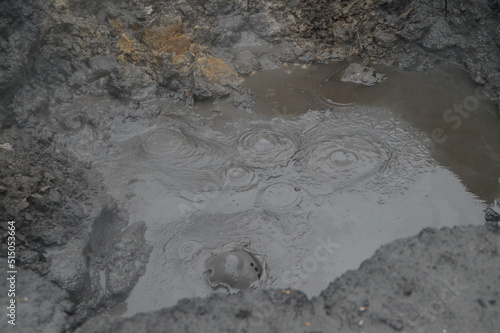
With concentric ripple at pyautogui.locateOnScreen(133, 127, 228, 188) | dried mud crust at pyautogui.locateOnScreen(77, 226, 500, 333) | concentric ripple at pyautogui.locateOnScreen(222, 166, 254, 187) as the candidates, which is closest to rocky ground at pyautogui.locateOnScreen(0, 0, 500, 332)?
dried mud crust at pyautogui.locateOnScreen(77, 226, 500, 333)

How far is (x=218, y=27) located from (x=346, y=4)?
5.07 feet

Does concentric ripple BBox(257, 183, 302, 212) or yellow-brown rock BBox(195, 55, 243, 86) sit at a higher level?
yellow-brown rock BBox(195, 55, 243, 86)

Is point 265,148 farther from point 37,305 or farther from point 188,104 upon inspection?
point 37,305

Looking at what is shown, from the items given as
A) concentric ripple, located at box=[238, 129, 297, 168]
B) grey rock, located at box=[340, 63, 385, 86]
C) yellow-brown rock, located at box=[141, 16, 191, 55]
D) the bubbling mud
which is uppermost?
yellow-brown rock, located at box=[141, 16, 191, 55]

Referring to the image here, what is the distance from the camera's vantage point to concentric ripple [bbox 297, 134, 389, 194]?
4.30 metres

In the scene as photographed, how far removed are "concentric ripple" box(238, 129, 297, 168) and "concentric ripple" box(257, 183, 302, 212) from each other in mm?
276

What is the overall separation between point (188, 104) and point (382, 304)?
121 inches

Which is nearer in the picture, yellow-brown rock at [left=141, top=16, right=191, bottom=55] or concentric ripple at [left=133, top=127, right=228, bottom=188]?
→ concentric ripple at [left=133, top=127, right=228, bottom=188]

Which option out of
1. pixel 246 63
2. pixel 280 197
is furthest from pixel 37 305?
pixel 246 63

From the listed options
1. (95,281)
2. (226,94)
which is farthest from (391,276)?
(226,94)

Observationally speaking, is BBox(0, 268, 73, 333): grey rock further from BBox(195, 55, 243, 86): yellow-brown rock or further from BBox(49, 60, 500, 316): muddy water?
BBox(195, 55, 243, 86): yellow-brown rock

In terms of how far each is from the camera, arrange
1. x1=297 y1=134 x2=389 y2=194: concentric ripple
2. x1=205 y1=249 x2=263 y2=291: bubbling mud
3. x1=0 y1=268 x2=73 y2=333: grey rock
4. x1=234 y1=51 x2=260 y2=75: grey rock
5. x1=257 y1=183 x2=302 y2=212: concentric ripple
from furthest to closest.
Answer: x1=234 y1=51 x2=260 y2=75: grey rock → x1=297 y1=134 x2=389 y2=194: concentric ripple → x1=257 y1=183 x2=302 y2=212: concentric ripple → x1=205 y1=249 x2=263 y2=291: bubbling mud → x1=0 y1=268 x2=73 y2=333: grey rock

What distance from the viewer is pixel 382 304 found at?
2.86 metres

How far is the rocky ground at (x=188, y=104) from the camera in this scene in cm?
288
